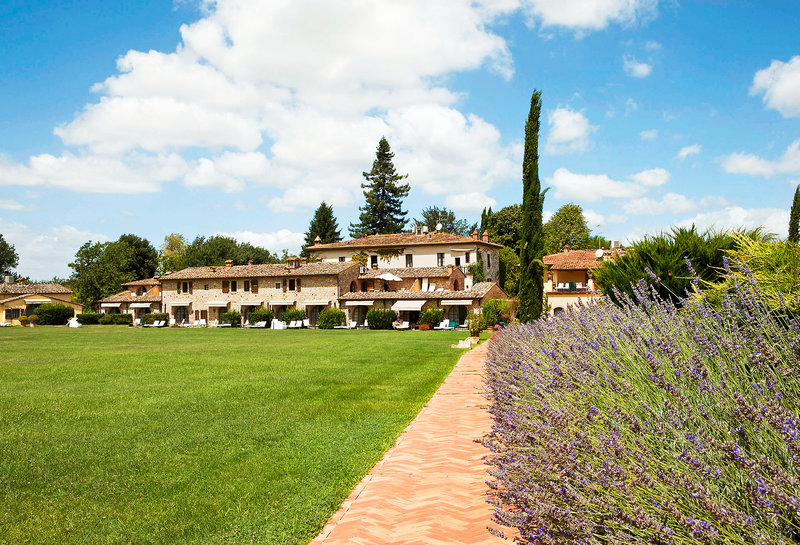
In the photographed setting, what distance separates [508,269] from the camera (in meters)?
58.0

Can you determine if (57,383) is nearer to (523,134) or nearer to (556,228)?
(523,134)

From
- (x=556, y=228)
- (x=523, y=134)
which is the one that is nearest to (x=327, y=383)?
(x=523, y=134)

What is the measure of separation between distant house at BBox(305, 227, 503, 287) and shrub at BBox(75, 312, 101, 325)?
2458 cm

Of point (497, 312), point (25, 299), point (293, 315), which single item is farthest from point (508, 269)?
point (25, 299)

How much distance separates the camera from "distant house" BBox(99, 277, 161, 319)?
5984cm

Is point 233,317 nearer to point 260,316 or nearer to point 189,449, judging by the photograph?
point 260,316

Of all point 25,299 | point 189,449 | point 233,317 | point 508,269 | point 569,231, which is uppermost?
point 569,231

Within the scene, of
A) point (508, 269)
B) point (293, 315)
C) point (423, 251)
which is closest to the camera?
point (293, 315)

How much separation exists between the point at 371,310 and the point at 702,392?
41.7m

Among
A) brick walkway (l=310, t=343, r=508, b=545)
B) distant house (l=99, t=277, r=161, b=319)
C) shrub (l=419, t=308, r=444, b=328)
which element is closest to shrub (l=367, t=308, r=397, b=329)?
shrub (l=419, t=308, r=444, b=328)

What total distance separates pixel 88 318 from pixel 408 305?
35.7 metres

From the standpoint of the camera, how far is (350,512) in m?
4.21

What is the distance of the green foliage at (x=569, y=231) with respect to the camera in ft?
213

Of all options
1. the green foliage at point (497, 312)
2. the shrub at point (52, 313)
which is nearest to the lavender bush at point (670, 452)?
the green foliage at point (497, 312)
